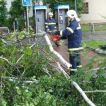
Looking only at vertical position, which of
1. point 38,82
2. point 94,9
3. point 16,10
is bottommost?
point 94,9

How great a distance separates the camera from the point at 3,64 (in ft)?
21.8

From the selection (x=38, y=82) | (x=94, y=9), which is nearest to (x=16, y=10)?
(x=94, y=9)

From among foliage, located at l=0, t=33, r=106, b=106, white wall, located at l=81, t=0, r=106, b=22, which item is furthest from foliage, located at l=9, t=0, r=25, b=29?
foliage, located at l=0, t=33, r=106, b=106

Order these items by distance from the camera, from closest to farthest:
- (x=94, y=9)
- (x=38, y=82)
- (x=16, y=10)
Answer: (x=38, y=82), (x=16, y=10), (x=94, y=9)

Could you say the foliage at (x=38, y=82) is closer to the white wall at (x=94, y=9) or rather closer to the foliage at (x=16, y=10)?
the foliage at (x=16, y=10)

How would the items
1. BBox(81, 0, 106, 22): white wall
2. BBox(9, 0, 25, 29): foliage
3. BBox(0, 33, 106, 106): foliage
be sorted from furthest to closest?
BBox(81, 0, 106, 22): white wall < BBox(9, 0, 25, 29): foliage < BBox(0, 33, 106, 106): foliage

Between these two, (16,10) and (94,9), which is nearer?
(16,10)

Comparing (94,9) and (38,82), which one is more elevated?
(38,82)

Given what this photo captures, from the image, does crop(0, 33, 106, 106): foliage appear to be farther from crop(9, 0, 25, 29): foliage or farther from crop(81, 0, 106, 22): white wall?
crop(81, 0, 106, 22): white wall

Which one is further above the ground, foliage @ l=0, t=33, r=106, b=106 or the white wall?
foliage @ l=0, t=33, r=106, b=106

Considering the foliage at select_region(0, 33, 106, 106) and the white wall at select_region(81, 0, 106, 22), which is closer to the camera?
the foliage at select_region(0, 33, 106, 106)

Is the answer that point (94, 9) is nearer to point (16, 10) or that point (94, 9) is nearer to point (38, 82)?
point (16, 10)

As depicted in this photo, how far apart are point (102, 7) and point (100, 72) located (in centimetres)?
4441

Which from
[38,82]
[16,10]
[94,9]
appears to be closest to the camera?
[38,82]
